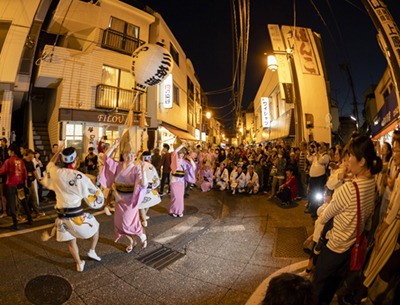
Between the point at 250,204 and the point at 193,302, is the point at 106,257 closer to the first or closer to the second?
the point at 193,302

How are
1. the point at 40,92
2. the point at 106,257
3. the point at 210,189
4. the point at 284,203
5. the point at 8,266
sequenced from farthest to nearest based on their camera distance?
the point at 40,92 < the point at 210,189 < the point at 284,203 < the point at 106,257 < the point at 8,266

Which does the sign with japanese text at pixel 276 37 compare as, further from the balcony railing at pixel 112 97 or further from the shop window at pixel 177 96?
the balcony railing at pixel 112 97

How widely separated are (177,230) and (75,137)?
10.2 m

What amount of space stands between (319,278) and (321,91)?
12.4 m

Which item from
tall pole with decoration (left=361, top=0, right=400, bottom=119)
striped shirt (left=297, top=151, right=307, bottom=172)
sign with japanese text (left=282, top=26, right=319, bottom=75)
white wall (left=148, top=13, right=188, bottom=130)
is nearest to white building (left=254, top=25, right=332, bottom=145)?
sign with japanese text (left=282, top=26, right=319, bottom=75)

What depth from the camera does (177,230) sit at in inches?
202

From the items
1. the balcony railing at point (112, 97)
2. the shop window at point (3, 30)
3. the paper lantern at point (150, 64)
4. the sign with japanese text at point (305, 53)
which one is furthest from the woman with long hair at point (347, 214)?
the shop window at point (3, 30)

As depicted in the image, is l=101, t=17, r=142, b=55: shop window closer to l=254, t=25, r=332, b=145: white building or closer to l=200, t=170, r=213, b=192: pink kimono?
l=254, t=25, r=332, b=145: white building

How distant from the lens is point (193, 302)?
269 cm

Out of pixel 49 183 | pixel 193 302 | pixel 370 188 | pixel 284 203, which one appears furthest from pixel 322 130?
pixel 49 183

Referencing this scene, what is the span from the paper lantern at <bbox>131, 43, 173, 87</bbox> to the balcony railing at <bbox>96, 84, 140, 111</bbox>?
23.7 ft

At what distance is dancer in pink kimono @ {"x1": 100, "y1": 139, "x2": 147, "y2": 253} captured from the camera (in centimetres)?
416

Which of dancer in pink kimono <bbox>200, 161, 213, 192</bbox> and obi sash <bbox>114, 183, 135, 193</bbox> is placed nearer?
obi sash <bbox>114, 183, 135, 193</bbox>

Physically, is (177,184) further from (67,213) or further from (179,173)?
(67,213)
